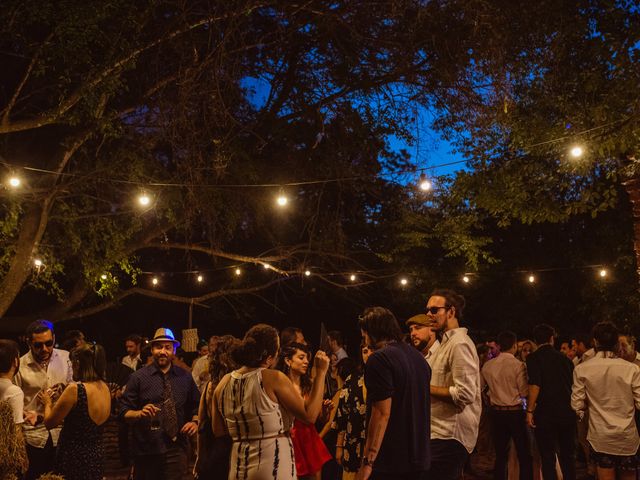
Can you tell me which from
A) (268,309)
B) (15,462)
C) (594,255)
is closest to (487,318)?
(594,255)

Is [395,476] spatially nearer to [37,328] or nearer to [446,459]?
[446,459]

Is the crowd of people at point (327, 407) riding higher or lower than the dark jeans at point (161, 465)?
higher

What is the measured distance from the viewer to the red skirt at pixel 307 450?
17.8ft

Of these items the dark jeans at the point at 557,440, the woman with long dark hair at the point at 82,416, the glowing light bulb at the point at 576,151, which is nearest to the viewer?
the woman with long dark hair at the point at 82,416

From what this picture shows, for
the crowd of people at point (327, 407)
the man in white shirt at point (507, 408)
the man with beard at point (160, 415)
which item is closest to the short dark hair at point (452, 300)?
the crowd of people at point (327, 407)

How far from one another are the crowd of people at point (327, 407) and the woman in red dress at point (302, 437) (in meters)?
0.01

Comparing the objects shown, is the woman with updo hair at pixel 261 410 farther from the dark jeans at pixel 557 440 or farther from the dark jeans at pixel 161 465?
the dark jeans at pixel 557 440

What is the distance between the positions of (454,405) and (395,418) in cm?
65

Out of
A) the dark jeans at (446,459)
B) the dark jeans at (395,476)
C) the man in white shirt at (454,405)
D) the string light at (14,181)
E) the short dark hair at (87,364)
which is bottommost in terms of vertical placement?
the dark jeans at (395,476)

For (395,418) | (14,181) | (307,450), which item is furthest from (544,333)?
(14,181)

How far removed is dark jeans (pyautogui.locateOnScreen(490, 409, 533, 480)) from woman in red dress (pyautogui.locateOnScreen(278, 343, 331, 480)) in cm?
294

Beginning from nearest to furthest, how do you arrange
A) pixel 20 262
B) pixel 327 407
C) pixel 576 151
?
pixel 327 407
pixel 576 151
pixel 20 262

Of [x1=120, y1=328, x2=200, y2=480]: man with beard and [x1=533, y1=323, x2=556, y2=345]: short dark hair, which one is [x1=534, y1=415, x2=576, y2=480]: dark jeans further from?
[x1=120, y1=328, x2=200, y2=480]: man with beard

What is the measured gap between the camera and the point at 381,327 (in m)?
4.30
